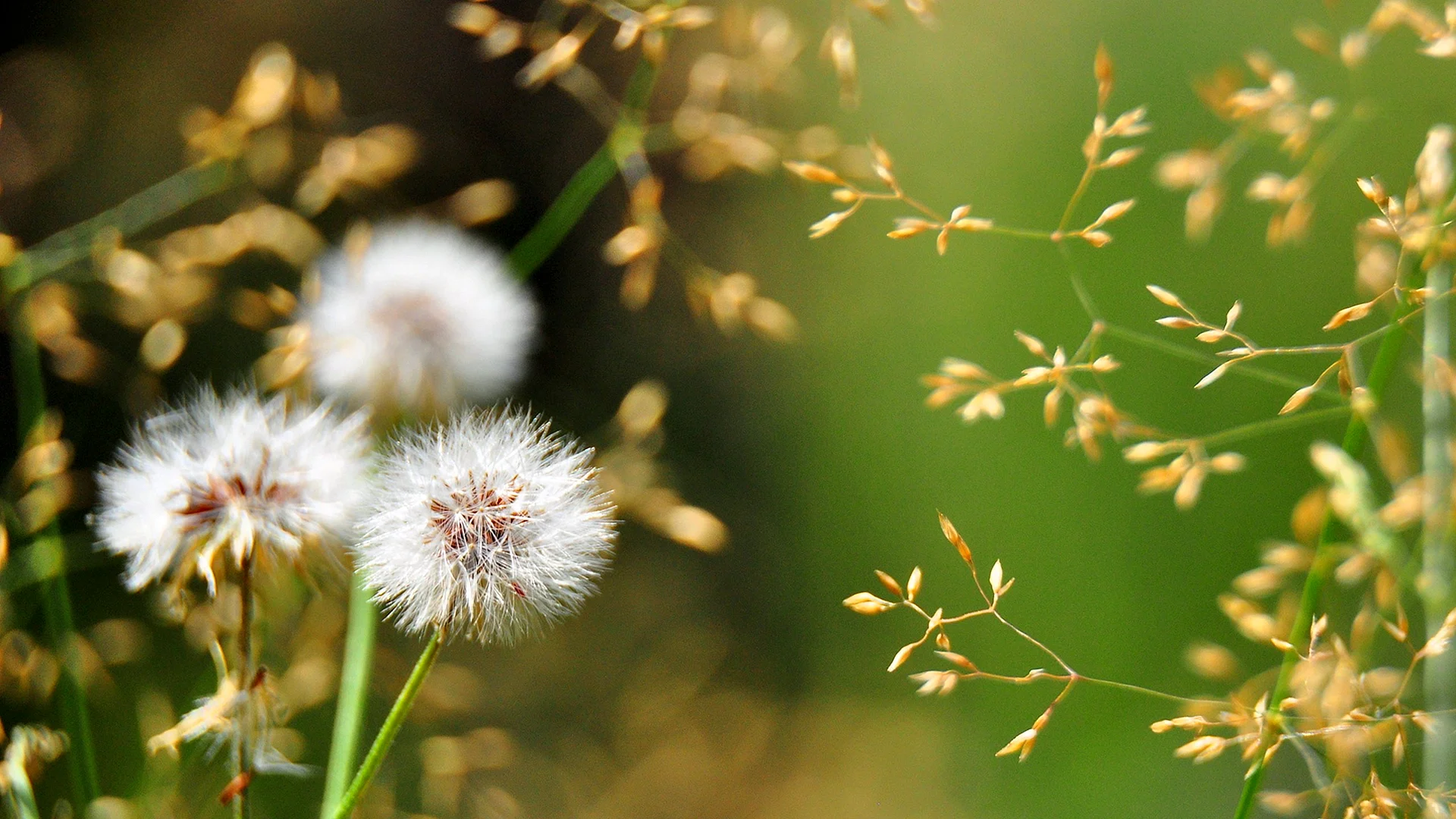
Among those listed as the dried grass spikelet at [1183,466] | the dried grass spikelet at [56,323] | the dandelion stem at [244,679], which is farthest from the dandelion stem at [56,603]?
the dried grass spikelet at [1183,466]

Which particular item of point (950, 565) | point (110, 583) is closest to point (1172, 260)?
point (950, 565)

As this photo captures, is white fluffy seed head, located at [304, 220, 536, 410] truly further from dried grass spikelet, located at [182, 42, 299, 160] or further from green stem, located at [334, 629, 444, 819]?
green stem, located at [334, 629, 444, 819]

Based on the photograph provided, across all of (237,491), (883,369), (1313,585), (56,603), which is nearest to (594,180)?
(237,491)

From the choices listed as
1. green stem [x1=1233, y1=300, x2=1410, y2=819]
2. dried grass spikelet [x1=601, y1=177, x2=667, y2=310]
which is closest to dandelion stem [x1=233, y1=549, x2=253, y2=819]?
dried grass spikelet [x1=601, y1=177, x2=667, y2=310]

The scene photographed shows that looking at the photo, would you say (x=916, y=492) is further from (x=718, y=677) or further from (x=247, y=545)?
(x=247, y=545)

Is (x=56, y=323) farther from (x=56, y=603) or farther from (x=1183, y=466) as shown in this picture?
(x=1183, y=466)

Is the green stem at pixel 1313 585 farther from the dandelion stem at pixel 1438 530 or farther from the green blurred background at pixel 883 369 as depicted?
the green blurred background at pixel 883 369

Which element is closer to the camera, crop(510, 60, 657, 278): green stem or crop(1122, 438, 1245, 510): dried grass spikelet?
crop(1122, 438, 1245, 510): dried grass spikelet
